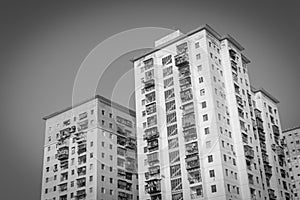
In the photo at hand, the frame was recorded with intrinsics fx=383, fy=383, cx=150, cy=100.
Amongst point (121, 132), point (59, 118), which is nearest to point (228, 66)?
point (121, 132)

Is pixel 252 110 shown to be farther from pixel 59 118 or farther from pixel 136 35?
pixel 59 118

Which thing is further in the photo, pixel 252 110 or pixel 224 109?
pixel 252 110

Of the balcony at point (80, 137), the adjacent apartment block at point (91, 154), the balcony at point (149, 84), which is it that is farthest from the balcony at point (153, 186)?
the balcony at point (80, 137)

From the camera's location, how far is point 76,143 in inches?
2670

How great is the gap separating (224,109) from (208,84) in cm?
427

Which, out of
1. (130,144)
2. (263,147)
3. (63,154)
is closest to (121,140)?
(130,144)

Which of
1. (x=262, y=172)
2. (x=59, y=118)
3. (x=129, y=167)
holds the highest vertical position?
(x=59, y=118)

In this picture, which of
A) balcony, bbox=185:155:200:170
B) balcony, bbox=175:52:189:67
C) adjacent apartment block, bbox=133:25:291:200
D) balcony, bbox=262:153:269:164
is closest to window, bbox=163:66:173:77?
adjacent apartment block, bbox=133:25:291:200

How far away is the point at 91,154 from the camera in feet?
212

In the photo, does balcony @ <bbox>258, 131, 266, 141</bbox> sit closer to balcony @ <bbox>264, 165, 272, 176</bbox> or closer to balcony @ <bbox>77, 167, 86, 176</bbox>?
balcony @ <bbox>264, 165, 272, 176</bbox>

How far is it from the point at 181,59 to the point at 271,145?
22.2m

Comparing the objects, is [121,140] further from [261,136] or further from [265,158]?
[265,158]

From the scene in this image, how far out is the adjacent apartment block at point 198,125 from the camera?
163 feet

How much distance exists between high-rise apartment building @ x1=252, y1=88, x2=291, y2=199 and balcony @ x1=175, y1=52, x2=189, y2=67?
51.8 feet
